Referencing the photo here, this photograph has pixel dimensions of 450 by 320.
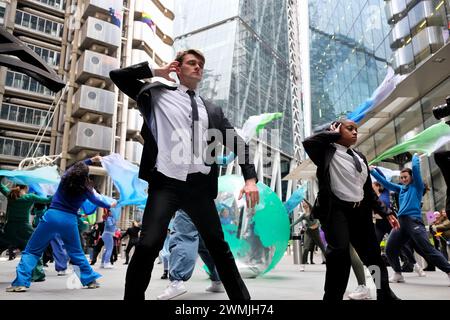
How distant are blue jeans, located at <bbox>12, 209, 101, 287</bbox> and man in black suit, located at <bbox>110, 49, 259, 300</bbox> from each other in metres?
2.69

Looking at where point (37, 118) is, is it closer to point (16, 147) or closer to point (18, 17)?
point (16, 147)

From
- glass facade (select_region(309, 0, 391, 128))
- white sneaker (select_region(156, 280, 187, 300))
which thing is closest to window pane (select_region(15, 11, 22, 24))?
glass facade (select_region(309, 0, 391, 128))

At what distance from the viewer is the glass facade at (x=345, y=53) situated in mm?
18766

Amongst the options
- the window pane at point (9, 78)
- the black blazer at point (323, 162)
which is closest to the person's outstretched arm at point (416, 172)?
the black blazer at point (323, 162)

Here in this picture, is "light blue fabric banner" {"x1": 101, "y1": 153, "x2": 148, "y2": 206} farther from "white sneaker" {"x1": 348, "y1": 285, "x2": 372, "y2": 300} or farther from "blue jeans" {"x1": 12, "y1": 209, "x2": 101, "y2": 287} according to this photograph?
"white sneaker" {"x1": 348, "y1": 285, "x2": 372, "y2": 300}

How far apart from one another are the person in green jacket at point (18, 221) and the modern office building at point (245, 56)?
3667 cm

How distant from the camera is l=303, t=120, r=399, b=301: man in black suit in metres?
3.14

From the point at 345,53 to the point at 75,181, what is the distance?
21.3 metres

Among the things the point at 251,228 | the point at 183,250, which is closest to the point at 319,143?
the point at 183,250

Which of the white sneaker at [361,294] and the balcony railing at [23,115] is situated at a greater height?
the balcony railing at [23,115]

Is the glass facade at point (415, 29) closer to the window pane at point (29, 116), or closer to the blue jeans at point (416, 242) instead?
the blue jeans at point (416, 242)

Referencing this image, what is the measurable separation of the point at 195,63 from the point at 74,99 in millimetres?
31535

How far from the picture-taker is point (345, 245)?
3.05m
